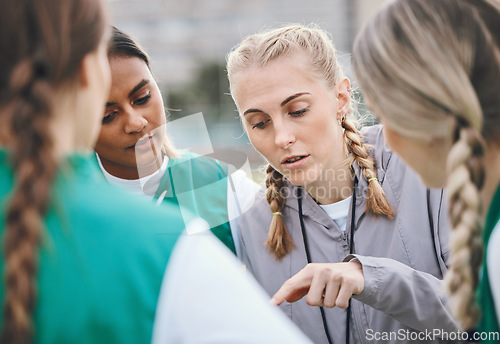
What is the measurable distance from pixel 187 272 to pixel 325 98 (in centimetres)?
144

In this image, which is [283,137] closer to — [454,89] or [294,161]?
[294,161]

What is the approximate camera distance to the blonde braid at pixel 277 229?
2.01 metres

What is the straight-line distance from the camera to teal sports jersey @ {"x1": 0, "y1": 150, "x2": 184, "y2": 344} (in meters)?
0.73

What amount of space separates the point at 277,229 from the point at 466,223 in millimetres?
1107

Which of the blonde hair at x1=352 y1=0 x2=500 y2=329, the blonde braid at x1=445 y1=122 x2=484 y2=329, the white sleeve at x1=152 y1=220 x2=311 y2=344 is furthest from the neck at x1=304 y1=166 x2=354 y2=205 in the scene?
the white sleeve at x1=152 y1=220 x2=311 y2=344

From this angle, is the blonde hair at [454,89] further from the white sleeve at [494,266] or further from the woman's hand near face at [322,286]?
the woman's hand near face at [322,286]

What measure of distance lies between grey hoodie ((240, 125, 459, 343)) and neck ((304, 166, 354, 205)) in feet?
0.18

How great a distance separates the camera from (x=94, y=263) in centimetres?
75

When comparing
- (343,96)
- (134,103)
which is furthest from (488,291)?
(134,103)

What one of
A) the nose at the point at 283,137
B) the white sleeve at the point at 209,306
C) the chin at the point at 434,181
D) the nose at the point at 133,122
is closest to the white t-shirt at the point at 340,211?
the nose at the point at 283,137

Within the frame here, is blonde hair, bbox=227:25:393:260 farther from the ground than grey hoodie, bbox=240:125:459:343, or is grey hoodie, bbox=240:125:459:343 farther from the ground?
blonde hair, bbox=227:25:393:260

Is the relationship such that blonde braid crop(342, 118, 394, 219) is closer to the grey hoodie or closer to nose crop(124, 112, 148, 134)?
the grey hoodie

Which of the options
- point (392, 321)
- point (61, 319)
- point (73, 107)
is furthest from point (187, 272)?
point (392, 321)

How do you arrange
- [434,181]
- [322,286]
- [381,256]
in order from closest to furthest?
1. [434,181]
2. [322,286]
3. [381,256]
